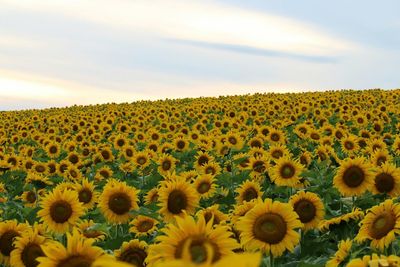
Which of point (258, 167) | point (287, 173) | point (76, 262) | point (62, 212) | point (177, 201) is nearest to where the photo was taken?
point (76, 262)

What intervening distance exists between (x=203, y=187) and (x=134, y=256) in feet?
12.9

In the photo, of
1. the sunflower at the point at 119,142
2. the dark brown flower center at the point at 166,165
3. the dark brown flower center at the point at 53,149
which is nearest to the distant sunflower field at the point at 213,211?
the dark brown flower center at the point at 166,165

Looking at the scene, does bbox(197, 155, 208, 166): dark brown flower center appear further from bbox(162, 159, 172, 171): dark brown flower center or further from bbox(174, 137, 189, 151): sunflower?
bbox(174, 137, 189, 151): sunflower

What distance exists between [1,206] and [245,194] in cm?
476

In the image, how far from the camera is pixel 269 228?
5.92 metres

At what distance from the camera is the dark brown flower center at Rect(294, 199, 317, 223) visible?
7.33m

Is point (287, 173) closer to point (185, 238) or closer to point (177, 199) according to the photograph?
point (177, 199)

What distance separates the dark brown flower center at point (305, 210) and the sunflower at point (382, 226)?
1.36m

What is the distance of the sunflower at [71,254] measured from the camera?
445cm

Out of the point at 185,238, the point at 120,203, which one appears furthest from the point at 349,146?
the point at 185,238

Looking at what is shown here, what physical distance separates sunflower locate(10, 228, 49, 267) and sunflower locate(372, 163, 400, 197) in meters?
4.79

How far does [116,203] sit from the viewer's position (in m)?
7.97

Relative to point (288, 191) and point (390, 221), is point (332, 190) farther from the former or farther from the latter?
point (390, 221)

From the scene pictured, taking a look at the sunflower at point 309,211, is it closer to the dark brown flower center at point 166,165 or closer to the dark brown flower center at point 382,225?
the dark brown flower center at point 382,225
